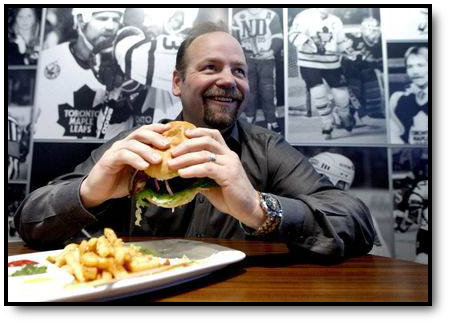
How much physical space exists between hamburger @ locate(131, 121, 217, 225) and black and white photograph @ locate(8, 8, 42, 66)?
68 centimetres

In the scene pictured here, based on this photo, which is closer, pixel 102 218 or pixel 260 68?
pixel 102 218

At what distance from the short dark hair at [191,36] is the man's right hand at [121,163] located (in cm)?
98

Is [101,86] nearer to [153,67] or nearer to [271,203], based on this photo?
[153,67]

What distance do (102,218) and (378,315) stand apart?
64.3 inches

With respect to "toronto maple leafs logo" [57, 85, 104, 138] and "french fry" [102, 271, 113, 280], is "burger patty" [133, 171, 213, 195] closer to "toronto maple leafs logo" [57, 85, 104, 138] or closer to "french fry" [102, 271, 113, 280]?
"french fry" [102, 271, 113, 280]

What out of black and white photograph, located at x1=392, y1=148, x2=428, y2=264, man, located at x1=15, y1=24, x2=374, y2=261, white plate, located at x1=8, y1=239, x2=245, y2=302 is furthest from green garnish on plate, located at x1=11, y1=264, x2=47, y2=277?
black and white photograph, located at x1=392, y1=148, x2=428, y2=264

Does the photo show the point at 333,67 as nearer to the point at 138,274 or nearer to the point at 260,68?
the point at 260,68

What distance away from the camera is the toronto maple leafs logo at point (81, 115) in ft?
7.72

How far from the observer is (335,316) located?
2.88 ft

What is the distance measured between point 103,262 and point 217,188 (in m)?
0.48

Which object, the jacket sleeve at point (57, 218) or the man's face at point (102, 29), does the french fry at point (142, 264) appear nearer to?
the jacket sleeve at point (57, 218)

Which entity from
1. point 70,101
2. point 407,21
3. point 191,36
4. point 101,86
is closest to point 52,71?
point 70,101

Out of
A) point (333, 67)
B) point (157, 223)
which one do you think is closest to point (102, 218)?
point (157, 223)

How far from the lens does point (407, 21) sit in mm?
1415
